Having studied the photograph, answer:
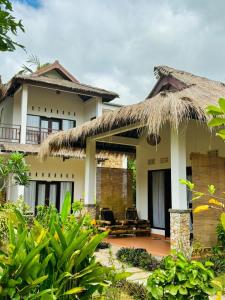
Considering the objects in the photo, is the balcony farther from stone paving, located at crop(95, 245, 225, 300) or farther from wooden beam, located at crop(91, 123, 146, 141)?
stone paving, located at crop(95, 245, 225, 300)

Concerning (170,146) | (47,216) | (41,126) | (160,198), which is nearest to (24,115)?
(41,126)

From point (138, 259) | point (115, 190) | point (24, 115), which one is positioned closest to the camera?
point (138, 259)

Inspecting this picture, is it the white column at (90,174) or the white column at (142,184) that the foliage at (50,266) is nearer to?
the white column at (90,174)

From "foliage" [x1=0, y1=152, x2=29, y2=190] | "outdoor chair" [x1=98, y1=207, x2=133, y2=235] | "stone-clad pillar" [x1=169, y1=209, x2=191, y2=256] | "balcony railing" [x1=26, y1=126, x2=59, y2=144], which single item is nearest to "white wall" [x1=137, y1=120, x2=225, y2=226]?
"outdoor chair" [x1=98, y1=207, x2=133, y2=235]

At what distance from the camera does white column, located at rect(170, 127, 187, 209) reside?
675 cm

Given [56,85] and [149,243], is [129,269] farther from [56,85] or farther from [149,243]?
[56,85]

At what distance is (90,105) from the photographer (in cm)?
1784

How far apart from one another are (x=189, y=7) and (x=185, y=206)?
413cm

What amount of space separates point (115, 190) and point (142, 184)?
2.46 meters

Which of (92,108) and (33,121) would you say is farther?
(92,108)

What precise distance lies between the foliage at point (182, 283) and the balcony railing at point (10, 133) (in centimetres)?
1284

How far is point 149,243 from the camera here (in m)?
9.06

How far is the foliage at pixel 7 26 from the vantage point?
288 centimetres

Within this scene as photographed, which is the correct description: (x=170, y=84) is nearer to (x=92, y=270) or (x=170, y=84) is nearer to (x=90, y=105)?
(x=90, y=105)
